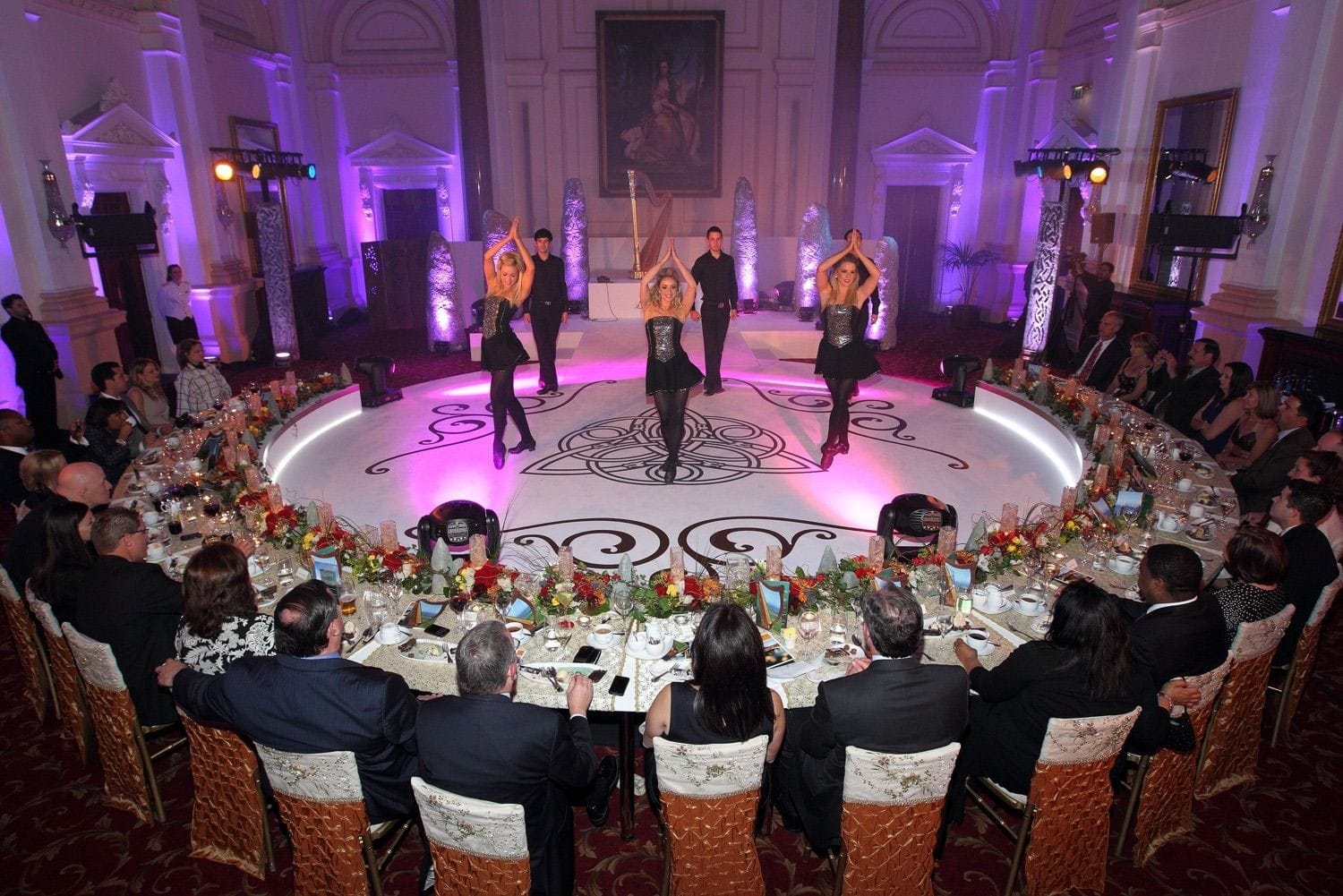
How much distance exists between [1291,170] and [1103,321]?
8.01 feet

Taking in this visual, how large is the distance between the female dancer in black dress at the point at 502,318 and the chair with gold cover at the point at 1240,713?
4863 mm

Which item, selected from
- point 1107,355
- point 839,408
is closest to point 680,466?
point 839,408

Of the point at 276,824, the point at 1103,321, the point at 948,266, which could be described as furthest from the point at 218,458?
the point at 948,266

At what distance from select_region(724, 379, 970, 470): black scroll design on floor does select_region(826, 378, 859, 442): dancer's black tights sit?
2.57 ft

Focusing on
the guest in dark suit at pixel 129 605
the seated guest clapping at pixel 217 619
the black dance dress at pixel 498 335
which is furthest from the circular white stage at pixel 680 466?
the guest in dark suit at pixel 129 605

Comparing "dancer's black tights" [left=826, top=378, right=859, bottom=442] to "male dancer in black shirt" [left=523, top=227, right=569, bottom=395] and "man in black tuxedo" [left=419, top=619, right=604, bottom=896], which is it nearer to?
"male dancer in black shirt" [left=523, top=227, right=569, bottom=395]

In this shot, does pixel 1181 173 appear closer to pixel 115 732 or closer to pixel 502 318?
pixel 502 318

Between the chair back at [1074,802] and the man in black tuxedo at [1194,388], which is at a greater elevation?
the man in black tuxedo at [1194,388]

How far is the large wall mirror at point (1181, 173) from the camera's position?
29.2ft

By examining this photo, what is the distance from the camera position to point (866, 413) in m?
8.20

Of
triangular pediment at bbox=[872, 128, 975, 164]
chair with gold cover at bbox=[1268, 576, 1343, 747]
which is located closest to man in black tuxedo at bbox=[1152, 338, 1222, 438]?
chair with gold cover at bbox=[1268, 576, 1343, 747]

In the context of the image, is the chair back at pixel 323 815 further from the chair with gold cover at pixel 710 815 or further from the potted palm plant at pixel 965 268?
the potted palm plant at pixel 965 268

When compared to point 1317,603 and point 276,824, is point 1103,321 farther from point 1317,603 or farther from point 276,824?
point 276,824

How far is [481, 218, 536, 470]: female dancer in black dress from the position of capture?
628cm
